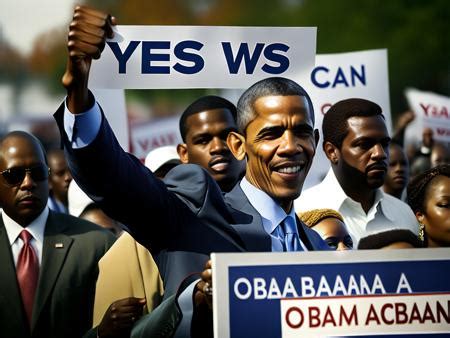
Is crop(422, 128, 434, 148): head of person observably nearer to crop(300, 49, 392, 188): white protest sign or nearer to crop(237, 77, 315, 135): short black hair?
crop(300, 49, 392, 188): white protest sign

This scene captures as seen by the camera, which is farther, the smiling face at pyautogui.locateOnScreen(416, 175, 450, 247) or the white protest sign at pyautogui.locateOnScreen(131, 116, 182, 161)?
the white protest sign at pyautogui.locateOnScreen(131, 116, 182, 161)

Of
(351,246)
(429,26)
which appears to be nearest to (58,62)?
(429,26)

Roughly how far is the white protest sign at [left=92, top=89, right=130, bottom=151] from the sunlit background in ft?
79.1

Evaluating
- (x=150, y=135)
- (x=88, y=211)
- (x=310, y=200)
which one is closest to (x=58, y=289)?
(x=310, y=200)

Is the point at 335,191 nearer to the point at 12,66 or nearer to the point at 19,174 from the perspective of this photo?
the point at 19,174

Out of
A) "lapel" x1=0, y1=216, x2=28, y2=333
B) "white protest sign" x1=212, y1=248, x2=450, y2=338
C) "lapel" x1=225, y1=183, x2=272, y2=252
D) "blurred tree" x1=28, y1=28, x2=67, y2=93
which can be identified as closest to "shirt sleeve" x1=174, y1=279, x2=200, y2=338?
"white protest sign" x1=212, y1=248, x2=450, y2=338

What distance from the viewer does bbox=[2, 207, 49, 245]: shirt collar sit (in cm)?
698

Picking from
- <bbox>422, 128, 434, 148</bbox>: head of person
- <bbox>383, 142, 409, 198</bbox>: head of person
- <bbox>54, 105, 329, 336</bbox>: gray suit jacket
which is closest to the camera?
<bbox>54, 105, 329, 336</bbox>: gray suit jacket

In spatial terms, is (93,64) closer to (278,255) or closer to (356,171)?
(278,255)

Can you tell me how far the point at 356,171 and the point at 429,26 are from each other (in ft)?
109

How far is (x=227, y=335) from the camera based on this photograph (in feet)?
15.6

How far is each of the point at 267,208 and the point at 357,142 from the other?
5.04 feet

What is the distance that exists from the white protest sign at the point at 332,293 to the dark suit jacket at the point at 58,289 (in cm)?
195

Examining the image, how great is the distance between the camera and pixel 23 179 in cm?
703
